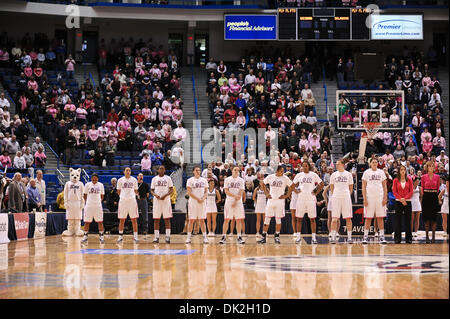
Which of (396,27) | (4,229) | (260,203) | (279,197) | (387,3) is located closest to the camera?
(279,197)

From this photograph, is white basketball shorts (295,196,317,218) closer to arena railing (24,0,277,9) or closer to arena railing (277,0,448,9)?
arena railing (277,0,448,9)

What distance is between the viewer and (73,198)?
20.1 meters

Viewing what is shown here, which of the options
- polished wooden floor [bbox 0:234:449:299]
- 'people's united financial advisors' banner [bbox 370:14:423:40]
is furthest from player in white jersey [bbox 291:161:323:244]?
'people's united financial advisors' banner [bbox 370:14:423:40]

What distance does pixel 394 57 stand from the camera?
3422 cm

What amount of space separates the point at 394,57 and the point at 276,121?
31.0 ft

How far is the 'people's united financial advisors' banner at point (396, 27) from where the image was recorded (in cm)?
3372

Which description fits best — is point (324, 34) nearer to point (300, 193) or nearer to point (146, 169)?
point (146, 169)

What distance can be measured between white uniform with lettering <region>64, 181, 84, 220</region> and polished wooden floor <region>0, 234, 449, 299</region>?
3167 millimetres

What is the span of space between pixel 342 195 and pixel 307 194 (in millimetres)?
987

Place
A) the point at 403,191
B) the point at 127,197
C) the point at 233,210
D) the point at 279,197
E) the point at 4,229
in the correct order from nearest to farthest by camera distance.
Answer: the point at 403,191 < the point at 279,197 < the point at 233,210 < the point at 127,197 < the point at 4,229

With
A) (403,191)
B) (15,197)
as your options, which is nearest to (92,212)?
(15,197)

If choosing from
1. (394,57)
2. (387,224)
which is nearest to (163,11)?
(394,57)

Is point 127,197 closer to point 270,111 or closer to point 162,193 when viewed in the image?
point 162,193

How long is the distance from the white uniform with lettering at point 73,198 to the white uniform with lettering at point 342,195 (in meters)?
8.07
